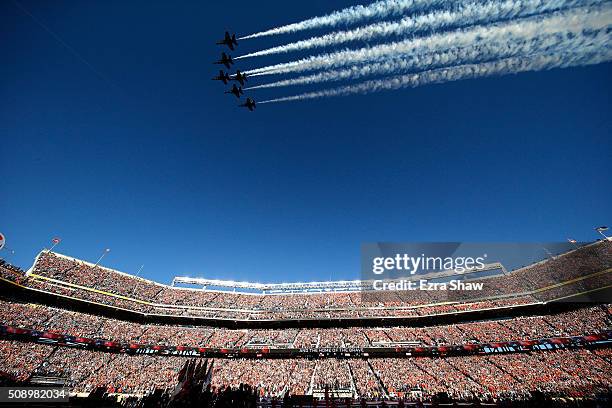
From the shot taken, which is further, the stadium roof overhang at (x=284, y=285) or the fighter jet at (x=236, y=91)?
the stadium roof overhang at (x=284, y=285)

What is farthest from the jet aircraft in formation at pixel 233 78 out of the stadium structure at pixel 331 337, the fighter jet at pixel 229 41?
the stadium structure at pixel 331 337

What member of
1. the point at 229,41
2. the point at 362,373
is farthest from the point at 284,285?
the point at 229,41

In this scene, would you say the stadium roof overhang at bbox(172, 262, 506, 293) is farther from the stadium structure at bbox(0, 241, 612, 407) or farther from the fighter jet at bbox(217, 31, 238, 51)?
the fighter jet at bbox(217, 31, 238, 51)

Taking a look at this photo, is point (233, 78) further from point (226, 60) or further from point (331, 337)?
point (331, 337)

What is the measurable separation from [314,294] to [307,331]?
1328cm

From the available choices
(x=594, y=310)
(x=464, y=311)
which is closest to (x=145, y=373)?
(x=464, y=311)

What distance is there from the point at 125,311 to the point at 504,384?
5501 centimetres

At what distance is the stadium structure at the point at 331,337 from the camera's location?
30.6 m

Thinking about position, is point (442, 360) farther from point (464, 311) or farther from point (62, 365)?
point (62, 365)

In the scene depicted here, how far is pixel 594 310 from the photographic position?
122 ft

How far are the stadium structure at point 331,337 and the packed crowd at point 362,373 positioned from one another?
0.67 feet

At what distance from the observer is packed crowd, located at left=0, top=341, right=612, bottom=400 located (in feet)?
94.7

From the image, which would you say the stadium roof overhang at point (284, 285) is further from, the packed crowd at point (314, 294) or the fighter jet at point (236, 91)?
the fighter jet at point (236, 91)

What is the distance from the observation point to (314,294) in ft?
205
